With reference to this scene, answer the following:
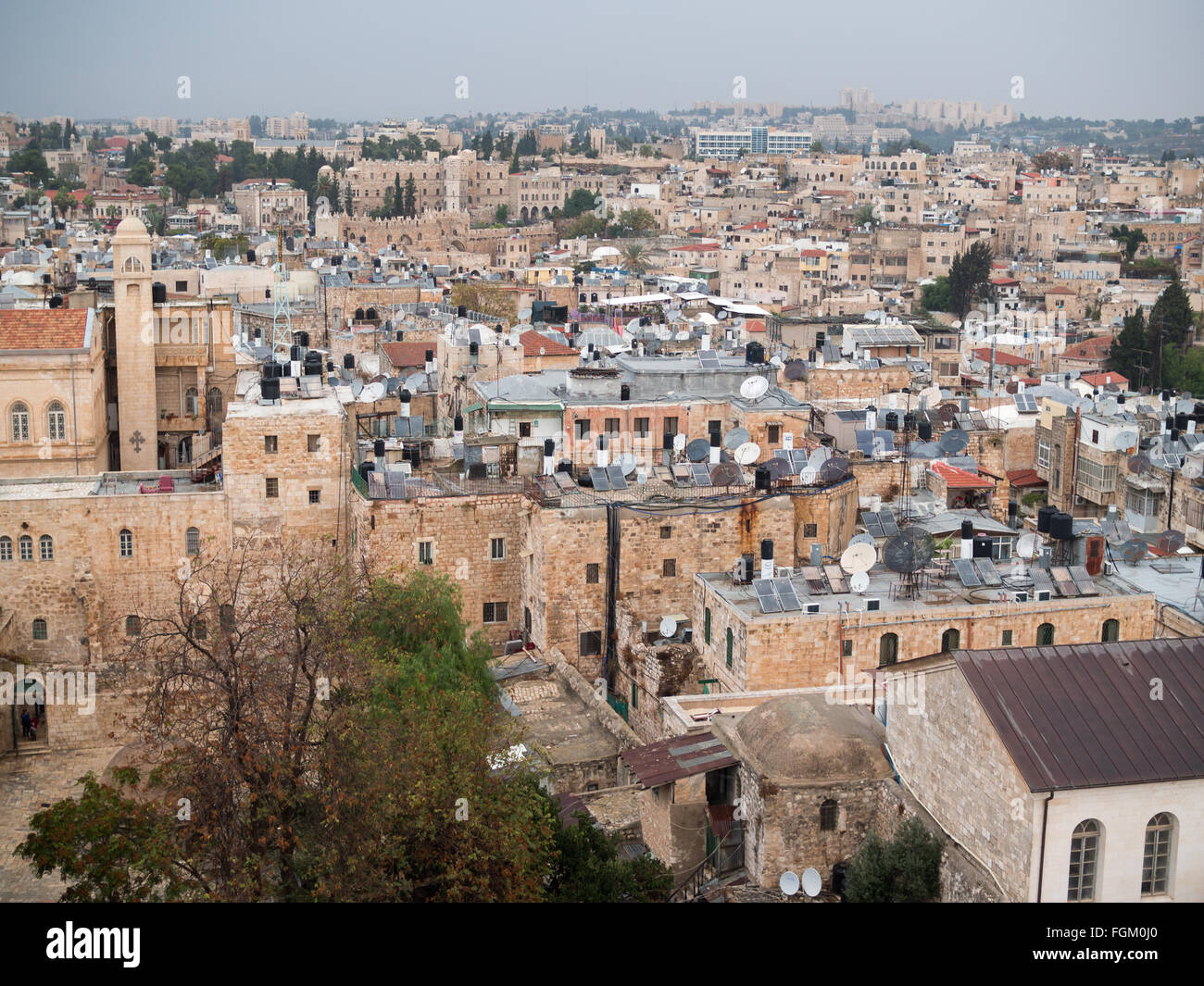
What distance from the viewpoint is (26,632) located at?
2109 cm

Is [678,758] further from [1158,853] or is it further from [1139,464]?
[1139,464]

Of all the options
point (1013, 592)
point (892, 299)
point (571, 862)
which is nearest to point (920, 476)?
point (1013, 592)

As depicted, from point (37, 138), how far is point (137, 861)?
123 metres

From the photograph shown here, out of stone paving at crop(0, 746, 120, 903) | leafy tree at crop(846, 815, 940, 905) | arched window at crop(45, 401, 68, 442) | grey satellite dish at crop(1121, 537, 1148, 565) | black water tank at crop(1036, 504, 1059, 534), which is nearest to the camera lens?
leafy tree at crop(846, 815, 940, 905)

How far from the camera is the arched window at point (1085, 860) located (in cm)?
1138

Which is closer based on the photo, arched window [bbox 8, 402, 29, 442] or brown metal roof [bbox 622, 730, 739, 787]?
brown metal roof [bbox 622, 730, 739, 787]

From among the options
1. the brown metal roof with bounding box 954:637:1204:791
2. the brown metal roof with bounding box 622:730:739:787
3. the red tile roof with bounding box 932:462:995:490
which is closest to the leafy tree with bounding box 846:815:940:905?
the brown metal roof with bounding box 954:637:1204:791

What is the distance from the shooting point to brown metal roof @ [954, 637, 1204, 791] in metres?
11.4

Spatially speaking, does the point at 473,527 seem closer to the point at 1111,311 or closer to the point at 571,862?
the point at 571,862

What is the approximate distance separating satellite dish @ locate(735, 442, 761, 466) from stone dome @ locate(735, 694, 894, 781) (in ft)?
27.6

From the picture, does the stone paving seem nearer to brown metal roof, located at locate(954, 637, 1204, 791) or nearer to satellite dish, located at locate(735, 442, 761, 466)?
satellite dish, located at locate(735, 442, 761, 466)

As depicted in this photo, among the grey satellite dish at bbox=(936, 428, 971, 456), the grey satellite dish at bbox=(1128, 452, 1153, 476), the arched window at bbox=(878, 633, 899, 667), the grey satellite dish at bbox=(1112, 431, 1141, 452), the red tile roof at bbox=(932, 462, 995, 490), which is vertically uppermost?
the grey satellite dish at bbox=(936, 428, 971, 456)

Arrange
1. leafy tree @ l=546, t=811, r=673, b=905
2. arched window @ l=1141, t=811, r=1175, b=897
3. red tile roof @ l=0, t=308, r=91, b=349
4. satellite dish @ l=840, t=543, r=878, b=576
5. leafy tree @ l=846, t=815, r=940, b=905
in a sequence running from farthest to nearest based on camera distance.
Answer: red tile roof @ l=0, t=308, r=91, b=349 < satellite dish @ l=840, t=543, r=878, b=576 < leafy tree @ l=546, t=811, r=673, b=905 < leafy tree @ l=846, t=815, r=940, b=905 < arched window @ l=1141, t=811, r=1175, b=897

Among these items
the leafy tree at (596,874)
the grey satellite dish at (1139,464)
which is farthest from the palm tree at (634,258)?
the leafy tree at (596,874)
